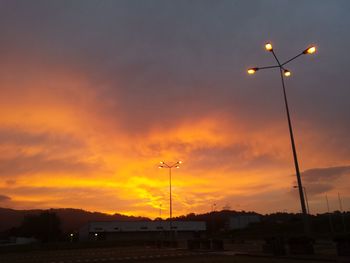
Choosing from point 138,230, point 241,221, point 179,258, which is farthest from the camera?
point 241,221

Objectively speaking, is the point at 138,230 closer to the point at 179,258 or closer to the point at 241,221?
the point at 241,221

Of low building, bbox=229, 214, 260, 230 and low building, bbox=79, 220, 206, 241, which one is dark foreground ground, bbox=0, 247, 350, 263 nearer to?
low building, bbox=79, 220, 206, 241

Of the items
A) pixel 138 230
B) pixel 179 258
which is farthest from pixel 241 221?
pixel 179 258

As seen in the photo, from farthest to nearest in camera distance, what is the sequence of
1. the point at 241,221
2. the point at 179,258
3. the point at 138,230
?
1. the point at 241,221
2. the point at 138,230
3. the point at 179,258

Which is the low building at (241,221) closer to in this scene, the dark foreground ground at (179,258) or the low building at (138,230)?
the low building at (138,230)

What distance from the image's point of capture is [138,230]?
452 ft

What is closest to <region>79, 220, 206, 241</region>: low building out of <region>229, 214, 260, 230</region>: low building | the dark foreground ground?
<region>229, 214, 260, 230</region>: low building

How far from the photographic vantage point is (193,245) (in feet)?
158

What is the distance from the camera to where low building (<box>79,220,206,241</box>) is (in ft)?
440

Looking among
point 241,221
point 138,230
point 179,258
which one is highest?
point 241,221

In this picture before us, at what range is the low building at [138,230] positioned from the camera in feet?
440

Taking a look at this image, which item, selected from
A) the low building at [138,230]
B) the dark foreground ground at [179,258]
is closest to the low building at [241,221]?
the low building at [138,230]

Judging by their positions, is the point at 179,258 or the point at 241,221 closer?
the point at 179,258

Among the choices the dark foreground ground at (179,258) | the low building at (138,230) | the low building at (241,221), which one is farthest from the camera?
the low building at (241,221)
